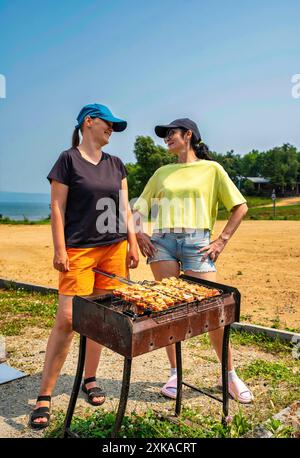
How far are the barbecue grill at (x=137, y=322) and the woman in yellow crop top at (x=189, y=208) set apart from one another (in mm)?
486

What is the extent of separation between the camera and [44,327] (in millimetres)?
5805

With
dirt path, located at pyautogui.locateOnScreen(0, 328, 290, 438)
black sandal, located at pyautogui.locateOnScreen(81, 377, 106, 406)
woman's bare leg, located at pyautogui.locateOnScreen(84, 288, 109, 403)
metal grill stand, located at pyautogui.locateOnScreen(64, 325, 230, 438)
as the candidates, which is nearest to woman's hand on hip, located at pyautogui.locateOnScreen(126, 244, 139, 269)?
woman's bare leg, located at pyautogui.locateOnScreen(84, 288, 109, 403)

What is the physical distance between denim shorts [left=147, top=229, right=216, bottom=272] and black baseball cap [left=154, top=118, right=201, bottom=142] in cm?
82

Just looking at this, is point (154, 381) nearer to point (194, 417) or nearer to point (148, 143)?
point (194, 417)

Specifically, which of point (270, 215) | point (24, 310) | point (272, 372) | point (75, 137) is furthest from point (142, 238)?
point (270, 215)

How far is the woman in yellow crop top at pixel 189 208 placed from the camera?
361cm

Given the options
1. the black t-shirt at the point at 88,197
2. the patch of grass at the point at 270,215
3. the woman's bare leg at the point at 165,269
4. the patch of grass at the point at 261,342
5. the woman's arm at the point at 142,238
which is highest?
the black t-shirt at the point at 88,197

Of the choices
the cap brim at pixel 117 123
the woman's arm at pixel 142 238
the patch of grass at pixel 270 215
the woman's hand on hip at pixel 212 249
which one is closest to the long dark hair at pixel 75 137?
the cap brim at pixel 117 123

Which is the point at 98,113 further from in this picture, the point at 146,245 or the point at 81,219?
the point at 146,245

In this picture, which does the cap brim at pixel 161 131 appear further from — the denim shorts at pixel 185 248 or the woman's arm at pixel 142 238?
the denim shorts at pixel 185 248

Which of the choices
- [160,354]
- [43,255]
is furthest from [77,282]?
[43,255]

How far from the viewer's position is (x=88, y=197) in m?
3.35

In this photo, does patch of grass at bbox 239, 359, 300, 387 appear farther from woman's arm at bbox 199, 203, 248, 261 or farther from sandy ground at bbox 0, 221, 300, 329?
sandy ground at bbox 0, 221, 300, 329

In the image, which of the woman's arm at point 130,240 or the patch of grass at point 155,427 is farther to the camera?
the woman's arm at point 130,240
